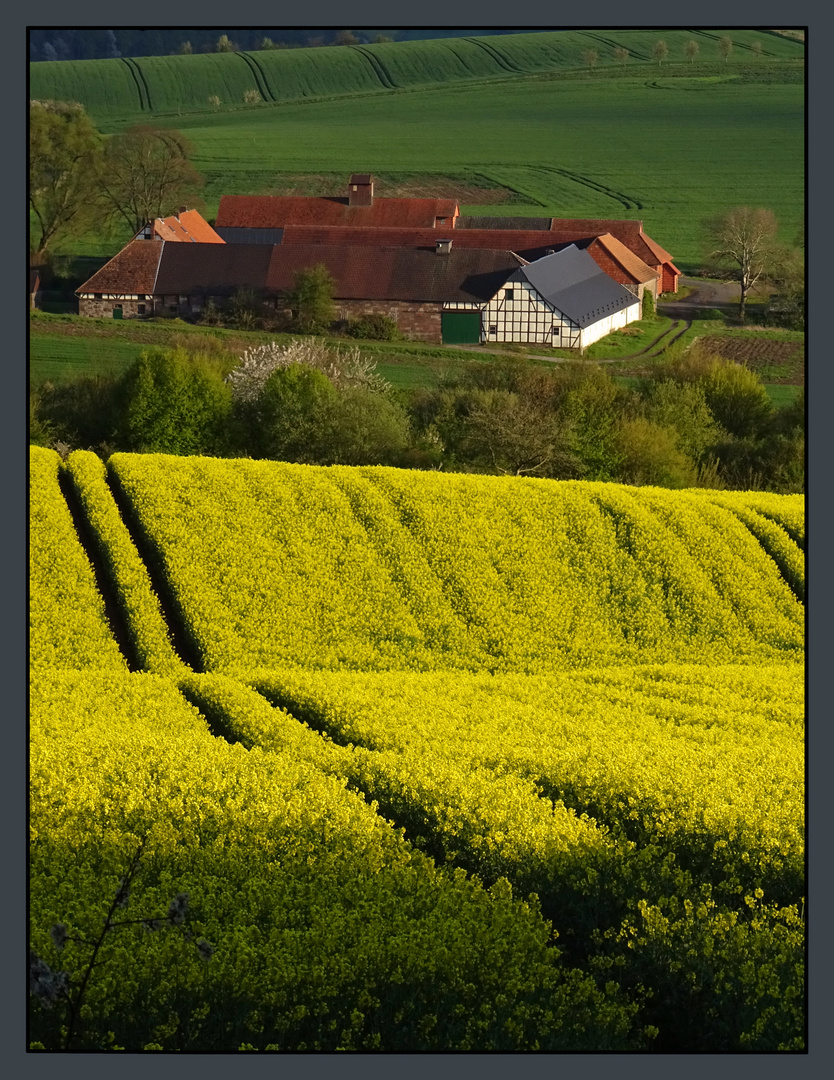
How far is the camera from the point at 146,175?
3050 centimetres

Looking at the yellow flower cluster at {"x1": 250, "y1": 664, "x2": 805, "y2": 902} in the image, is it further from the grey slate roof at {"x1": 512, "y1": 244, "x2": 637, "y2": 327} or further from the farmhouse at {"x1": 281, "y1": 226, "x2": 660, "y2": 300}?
the farmhouse at {"x1": 281, "y1": 226, "x2": 660, "y2": 300}

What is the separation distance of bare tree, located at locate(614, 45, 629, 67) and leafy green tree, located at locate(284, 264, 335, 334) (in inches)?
368

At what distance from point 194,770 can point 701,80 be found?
52.0 ft

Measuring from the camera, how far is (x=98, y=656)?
2217 centimetres

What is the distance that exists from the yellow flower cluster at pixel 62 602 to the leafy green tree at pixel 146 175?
755 centimetres

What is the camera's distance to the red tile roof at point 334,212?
27906mm

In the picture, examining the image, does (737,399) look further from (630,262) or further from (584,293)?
(584,293)

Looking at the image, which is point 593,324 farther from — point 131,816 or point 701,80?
point 131,816

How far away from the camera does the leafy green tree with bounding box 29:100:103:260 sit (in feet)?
77.0

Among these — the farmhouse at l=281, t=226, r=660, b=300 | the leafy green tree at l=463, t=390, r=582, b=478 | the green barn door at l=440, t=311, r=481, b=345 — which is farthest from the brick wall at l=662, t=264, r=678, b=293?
the leafy green tree at l=463, t=390, r=582, b=478

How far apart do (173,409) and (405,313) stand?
7.49 m

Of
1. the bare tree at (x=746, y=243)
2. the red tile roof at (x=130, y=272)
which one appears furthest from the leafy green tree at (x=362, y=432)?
the bare tree at (x=746, y=243)

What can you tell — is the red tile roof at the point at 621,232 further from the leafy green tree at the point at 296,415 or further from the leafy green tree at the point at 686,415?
the leafy green tree at the point at 296,415

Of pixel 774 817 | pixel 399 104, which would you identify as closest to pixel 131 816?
pixel 774 817
